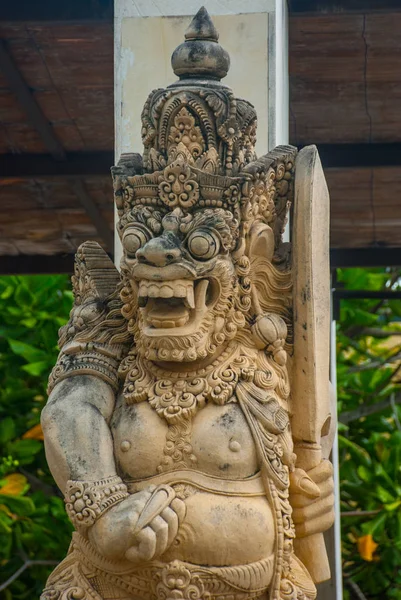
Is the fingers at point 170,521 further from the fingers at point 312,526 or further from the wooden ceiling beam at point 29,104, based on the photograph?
the wooden ceiling beam at point 29,104

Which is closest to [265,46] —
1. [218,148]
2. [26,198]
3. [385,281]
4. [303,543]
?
[218,148]

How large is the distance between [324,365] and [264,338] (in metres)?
0.28

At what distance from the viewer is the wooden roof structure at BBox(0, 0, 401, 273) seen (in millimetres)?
8367

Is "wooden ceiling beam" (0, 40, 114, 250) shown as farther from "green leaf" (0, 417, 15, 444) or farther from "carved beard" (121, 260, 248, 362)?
"carved beard" (121, 260, 248, 362)

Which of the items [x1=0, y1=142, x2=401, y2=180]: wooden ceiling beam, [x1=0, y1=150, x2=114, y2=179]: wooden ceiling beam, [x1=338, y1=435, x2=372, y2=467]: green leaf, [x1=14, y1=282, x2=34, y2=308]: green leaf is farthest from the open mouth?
[x1=14, y1=282, x2=34, y2=308]: green leaf

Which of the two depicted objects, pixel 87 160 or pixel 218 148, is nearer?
pixel 218 148

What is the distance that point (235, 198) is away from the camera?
16.8 feet

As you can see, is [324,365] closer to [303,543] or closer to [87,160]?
[303,543]

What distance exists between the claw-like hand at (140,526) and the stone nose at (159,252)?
2.40 ft

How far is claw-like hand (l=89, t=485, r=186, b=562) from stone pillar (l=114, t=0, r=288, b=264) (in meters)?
1.78

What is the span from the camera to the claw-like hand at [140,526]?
4906 mm

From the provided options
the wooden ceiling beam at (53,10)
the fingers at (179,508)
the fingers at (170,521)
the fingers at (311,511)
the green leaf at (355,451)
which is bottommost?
the green leaf at (355,451)

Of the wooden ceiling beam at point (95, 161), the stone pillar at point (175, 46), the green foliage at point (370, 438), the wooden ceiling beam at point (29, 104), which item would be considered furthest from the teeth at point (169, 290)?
the green foliage at point (370, 438)

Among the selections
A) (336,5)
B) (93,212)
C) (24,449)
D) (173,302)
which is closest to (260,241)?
(173,302)
